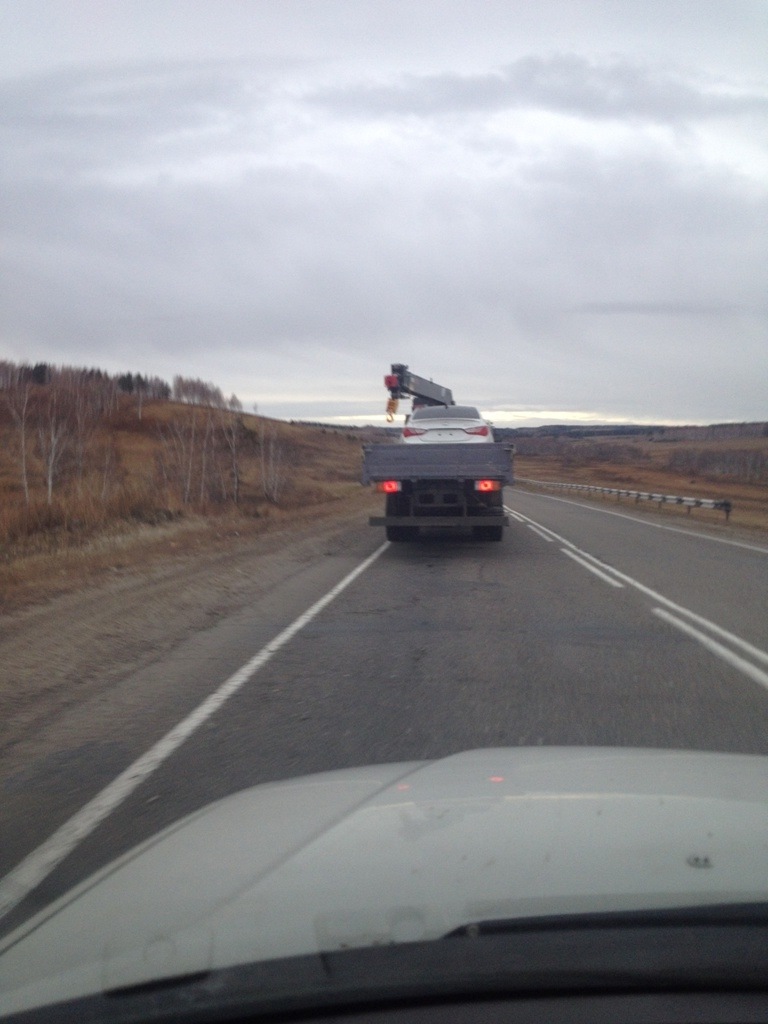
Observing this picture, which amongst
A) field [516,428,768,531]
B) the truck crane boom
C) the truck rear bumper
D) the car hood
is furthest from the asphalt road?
field [516,428,768,531]

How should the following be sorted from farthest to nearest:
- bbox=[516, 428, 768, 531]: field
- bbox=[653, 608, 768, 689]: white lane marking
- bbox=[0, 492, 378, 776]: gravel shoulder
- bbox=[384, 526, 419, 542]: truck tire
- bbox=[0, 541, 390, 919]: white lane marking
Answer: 1. bbox=[516, 428, 768, 531]: field
2. bbox=[384, 526, 419, 542]: truck tire
3. bbox=[653, 608, 768, 689]: white lane marking
4. bbox=[0, 492, 378, 776]: gravel shoulder
5. bbox=[0, 541, 390, 919]: white lane marking

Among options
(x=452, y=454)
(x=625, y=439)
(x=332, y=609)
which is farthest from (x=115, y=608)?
(x=625, y=439)

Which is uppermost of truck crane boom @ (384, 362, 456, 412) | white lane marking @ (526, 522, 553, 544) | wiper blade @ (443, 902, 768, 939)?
truck crane boom @ (384, 362, 456, 412)

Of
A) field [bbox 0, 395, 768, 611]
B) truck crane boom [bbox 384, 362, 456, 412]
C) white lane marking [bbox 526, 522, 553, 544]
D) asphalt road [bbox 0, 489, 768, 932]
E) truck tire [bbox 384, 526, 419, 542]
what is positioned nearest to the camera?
asphalt road [bbox 0, 489, 768, 932]

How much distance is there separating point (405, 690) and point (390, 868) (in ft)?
14.8

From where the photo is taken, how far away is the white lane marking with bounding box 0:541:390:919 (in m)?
3.86

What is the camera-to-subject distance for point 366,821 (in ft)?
10.4

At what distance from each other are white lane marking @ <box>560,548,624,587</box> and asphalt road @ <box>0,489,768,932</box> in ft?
0.34

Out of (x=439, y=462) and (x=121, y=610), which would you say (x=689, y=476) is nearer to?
(x=439, y=462)

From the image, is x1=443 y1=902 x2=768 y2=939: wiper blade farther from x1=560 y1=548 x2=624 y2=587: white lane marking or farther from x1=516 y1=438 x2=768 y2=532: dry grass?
x1=516 y1=438 x2=768 y2=532: dry grass

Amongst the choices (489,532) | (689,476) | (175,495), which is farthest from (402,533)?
(689,476)

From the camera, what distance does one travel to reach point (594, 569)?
1519cm

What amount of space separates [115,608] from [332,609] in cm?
263

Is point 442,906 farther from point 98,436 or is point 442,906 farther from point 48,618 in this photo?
point 98,436
